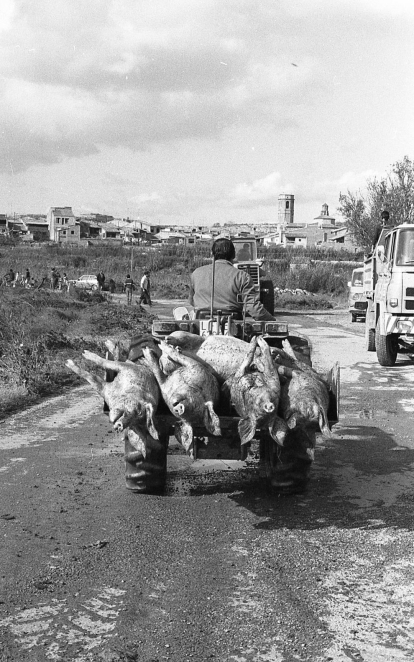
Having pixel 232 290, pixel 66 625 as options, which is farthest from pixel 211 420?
pixel 232 290

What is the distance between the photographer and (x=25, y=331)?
1559 centimetres

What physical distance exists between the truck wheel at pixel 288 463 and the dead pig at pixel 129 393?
107 cm

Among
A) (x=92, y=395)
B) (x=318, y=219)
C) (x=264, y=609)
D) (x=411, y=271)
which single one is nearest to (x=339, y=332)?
(x=411, y=271)

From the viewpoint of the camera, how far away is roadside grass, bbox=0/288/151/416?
1156cm

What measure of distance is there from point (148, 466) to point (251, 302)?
194cm

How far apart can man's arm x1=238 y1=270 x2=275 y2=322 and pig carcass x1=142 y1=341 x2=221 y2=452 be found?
162 cm

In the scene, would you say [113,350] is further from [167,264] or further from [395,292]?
[167,264]

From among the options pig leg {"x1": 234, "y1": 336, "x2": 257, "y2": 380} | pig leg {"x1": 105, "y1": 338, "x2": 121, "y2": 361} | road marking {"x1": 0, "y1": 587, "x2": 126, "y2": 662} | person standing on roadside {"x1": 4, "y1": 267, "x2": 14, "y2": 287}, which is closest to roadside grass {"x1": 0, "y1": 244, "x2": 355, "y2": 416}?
person standing on roadside {"x1": 4, "y1": 267, "x2": 14, "y2": 287}

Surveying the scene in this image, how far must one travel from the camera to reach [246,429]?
209 inches

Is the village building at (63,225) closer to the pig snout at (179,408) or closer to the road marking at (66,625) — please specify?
the pig snout at (179,408)

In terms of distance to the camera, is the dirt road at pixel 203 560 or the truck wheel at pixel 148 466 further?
the truck wheel at pixel 148 466

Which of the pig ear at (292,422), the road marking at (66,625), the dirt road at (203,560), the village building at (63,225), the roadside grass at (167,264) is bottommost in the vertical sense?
the road marking at (66,625)

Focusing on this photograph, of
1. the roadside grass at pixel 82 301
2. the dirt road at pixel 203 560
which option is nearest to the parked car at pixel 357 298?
the roadside grass at pixel 82 301

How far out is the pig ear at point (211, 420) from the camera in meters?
5.14
